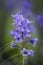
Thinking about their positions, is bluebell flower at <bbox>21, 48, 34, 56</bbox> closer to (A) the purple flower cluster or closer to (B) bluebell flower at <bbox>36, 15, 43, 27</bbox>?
(A) the purple flower cluster

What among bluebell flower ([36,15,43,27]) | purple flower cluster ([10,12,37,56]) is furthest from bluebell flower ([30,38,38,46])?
bluebell flower ([36,15,43,27])

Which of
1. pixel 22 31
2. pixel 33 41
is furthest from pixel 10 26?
pixel 33 41

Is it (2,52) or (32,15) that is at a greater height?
(32,15)

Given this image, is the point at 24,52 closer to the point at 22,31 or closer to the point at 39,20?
the point at 22,31

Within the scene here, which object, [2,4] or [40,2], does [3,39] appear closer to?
[2,4]

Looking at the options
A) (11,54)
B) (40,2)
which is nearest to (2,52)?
(11,54)

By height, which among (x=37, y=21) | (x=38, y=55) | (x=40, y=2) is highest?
(x=40, y=2)
